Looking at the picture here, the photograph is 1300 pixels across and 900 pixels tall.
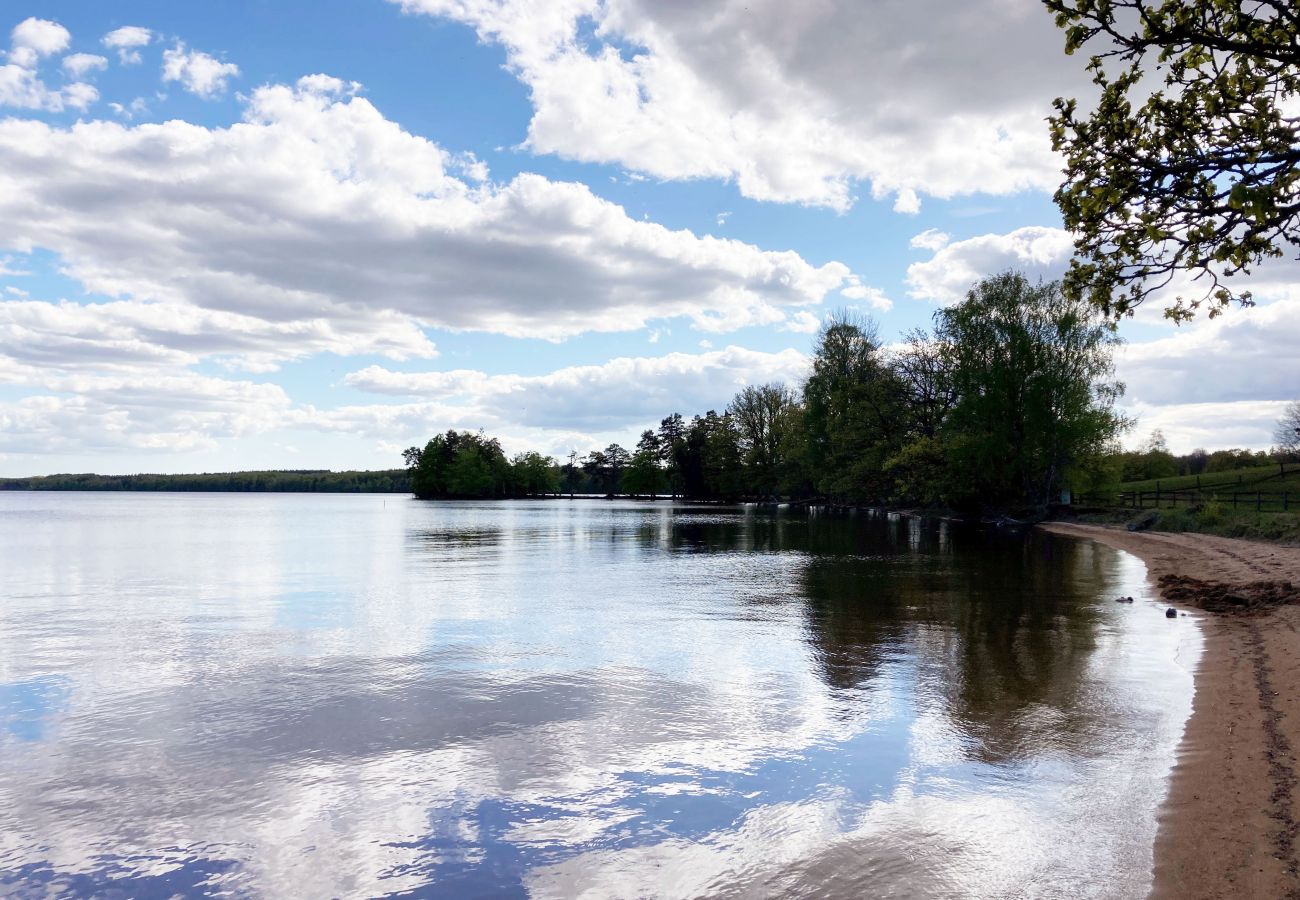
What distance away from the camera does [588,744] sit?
398 inches

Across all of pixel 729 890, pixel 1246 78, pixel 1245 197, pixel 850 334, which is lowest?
pixel 729 890

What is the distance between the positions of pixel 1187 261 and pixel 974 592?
1481 cm

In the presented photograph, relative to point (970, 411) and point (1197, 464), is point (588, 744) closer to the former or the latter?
point (970, 411)

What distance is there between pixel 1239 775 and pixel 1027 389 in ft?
173

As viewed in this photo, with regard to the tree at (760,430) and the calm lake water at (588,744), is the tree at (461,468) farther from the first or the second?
the calm lake water at (588,744)

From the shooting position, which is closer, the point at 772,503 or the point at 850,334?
the point at 850,334

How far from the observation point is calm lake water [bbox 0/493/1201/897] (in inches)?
273

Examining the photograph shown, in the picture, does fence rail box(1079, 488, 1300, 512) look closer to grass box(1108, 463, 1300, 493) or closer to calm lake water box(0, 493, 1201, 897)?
grass box(1108, 463, 1300, 493)

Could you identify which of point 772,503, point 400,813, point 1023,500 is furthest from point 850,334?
point 400,813

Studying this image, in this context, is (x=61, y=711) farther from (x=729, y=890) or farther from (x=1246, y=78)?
(x=1246, y=78)

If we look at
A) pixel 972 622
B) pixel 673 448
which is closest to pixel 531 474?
pixel 673 448

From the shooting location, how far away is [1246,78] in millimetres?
10578

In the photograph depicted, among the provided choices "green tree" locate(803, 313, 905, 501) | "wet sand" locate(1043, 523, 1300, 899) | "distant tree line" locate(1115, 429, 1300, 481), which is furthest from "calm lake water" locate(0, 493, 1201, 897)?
"distant tree line" locate(1115, 429, 1300, 481)

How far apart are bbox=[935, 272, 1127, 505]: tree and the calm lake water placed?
37438 millimetres
